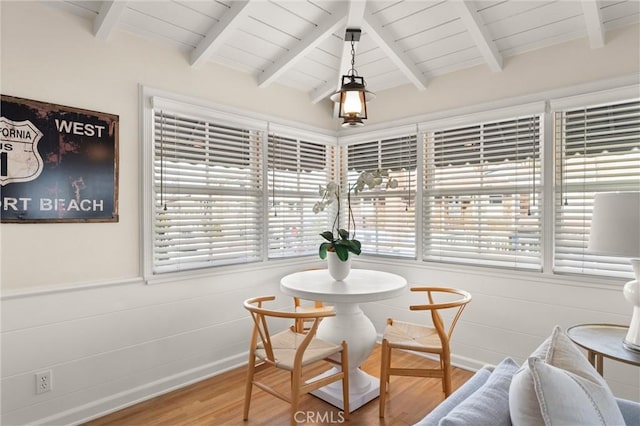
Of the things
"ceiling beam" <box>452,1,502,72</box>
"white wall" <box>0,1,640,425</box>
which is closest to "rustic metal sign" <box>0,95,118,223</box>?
"white wall" <box>0,1,640,425</box>

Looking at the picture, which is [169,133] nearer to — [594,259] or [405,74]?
[405,74]

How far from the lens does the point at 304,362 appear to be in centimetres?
216

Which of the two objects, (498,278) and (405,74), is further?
(405,74)

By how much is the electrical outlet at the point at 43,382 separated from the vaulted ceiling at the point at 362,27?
2054mm

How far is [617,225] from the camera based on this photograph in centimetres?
181

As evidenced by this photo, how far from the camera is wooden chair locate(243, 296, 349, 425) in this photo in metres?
2.13

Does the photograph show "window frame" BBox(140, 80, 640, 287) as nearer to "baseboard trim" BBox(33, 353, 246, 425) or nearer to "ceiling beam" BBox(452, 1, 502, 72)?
"ceiling beam" BBox(452, 1, 502, 72)

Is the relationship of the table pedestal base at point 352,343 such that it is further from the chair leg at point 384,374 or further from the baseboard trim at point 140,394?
the baseboard trim at point 140,394

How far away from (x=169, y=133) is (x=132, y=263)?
96 cm

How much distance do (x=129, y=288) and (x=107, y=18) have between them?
168 centimetres

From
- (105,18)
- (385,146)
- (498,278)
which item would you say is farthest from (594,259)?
(105,18)

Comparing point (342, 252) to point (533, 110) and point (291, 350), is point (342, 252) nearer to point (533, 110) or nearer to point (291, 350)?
point (291, 350)

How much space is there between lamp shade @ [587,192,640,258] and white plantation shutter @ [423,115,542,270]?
0.98 m

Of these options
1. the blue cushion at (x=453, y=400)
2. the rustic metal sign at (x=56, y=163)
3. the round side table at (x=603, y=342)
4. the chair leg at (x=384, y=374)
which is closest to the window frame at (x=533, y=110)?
the rustic metal sign at (x=56, y=163)
